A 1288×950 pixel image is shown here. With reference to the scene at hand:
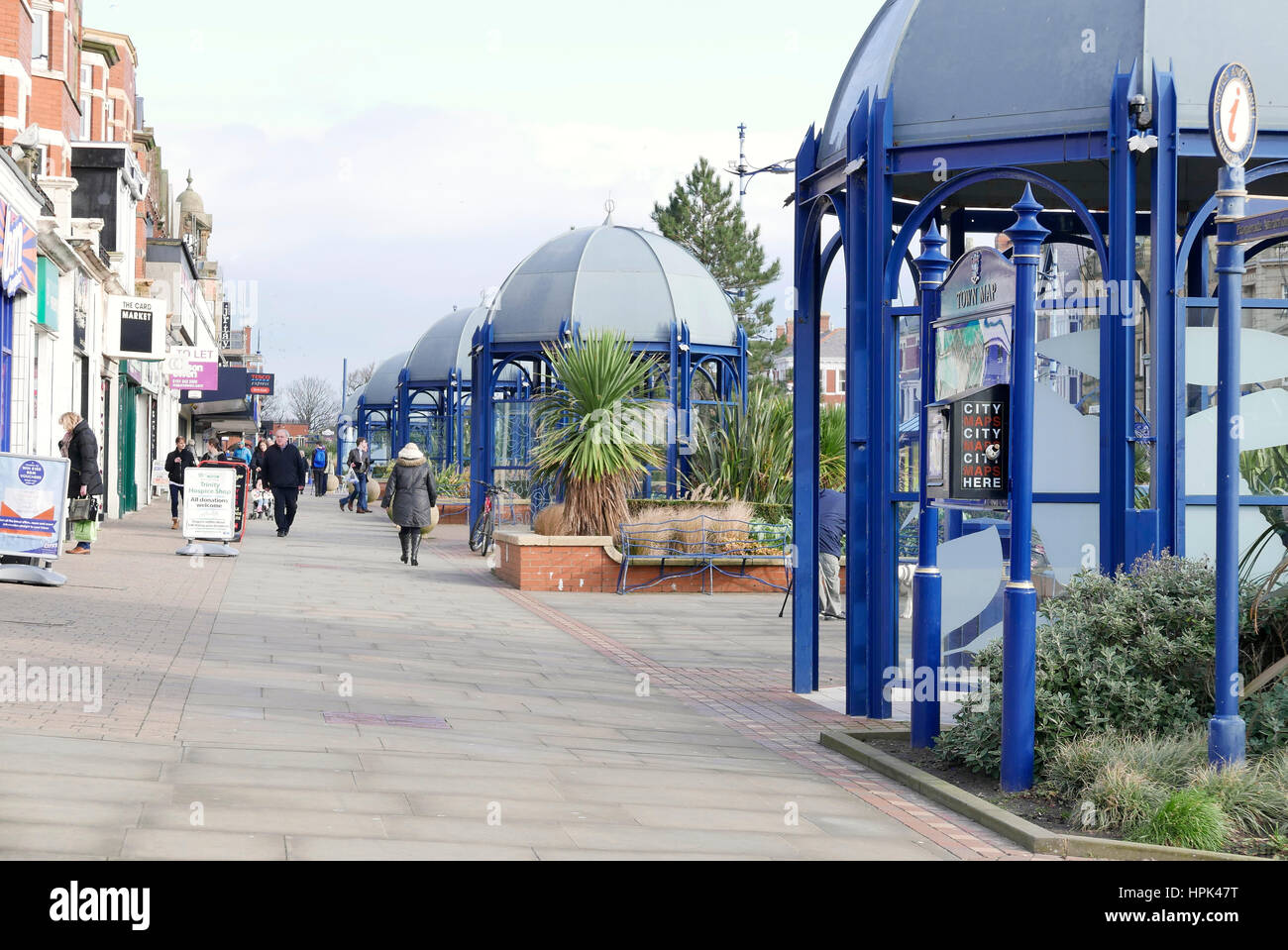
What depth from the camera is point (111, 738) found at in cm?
682

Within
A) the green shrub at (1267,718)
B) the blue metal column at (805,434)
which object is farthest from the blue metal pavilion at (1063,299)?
the green shrub at (1267,718)

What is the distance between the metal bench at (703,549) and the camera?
17.7 m

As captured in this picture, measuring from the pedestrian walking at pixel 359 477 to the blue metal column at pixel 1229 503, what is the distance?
3339cm

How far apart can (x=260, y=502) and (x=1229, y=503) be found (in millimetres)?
27813

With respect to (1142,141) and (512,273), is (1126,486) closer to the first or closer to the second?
(1142,141)

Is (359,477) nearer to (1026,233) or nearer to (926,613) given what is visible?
(926,613)

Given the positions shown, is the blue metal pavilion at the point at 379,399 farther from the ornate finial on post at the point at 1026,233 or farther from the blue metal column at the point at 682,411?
the ornate finial on post at the point at 1026,233

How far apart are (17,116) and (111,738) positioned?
1601 centimetres

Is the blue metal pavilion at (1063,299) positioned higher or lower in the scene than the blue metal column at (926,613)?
higher

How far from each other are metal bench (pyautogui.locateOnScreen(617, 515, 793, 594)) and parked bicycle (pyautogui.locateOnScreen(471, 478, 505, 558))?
5.37 meters

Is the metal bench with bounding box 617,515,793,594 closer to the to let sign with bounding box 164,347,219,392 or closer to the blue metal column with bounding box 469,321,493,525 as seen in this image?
the blue metal column with bounding box 469,321,493,525

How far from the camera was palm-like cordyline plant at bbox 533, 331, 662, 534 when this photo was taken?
18234 millimetres

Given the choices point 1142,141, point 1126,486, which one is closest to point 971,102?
point 1142,141

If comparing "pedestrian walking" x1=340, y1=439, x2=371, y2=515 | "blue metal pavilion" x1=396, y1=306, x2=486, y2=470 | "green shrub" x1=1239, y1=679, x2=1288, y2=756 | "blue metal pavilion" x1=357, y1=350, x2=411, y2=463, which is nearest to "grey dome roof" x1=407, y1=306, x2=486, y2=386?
"blue metal pavilion" x1=396, y1=306, x2=486, y2=470
